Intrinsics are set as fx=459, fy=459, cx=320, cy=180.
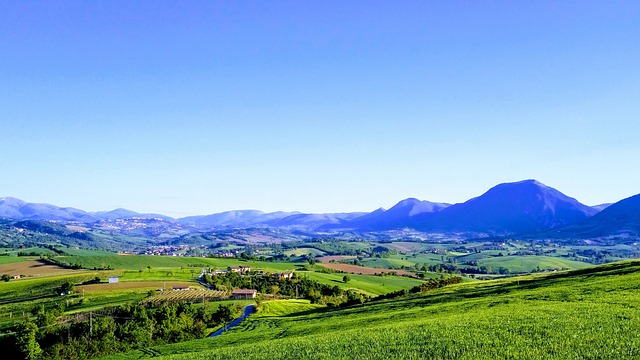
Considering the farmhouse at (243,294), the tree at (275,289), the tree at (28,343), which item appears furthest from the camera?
the tree at (275,289)

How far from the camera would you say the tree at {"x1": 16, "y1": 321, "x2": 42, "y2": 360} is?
291ft

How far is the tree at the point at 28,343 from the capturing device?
88.8m

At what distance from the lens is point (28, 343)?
89.6 metres

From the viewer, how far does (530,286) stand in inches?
3191

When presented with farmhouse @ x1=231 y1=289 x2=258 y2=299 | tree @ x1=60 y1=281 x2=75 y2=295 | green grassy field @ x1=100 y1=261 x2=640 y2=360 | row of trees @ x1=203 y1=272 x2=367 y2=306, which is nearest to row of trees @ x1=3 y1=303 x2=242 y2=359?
green grassy field @ x1=100 y1=261 x2=640 y2=360

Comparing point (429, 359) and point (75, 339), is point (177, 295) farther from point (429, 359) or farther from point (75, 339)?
Result: point (429, 359)

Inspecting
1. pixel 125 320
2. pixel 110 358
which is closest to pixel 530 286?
pixel 110 358

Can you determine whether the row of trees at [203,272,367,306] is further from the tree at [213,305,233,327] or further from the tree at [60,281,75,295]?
the tree at [60,281,75,295]

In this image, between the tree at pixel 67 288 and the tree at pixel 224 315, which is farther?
the tree at pixel 67 288

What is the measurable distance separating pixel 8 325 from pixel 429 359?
124 metres

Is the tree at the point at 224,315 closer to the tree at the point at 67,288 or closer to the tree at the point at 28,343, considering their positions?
the tree at the point at 28,343

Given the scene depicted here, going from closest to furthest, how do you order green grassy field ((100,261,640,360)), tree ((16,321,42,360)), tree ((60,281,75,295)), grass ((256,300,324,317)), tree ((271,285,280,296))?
green grassy field ((100,261,640,360)) < tree ((16,321,42,360)) < grass ((256,300,324,317)) < tree ((60,281,75,295)) < tree ((271,285,280,296))

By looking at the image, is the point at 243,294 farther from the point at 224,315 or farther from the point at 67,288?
the point at 67,288

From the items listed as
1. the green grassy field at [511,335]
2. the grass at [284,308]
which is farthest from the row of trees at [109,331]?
the green grassy field at [511,335]
